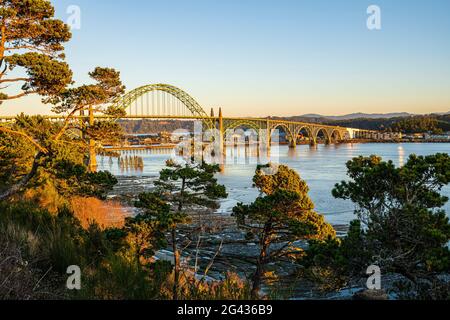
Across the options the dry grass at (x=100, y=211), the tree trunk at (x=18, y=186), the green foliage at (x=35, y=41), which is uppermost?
the green foliage at (x=35, y=41)

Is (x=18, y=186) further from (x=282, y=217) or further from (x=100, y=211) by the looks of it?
(x=100, y=211)

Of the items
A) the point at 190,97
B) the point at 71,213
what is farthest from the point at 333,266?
the point at 190,97

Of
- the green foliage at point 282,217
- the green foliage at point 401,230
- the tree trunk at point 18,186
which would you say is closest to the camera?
the green foliage at point 401,230

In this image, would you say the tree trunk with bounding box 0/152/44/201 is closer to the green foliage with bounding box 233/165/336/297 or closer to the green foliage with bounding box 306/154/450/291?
the green foliage with bounding box 233/165/336/297

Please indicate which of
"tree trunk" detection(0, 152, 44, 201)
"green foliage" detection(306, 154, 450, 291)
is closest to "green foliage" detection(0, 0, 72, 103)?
"tree trunk" detection(0, 152, 44, 201)

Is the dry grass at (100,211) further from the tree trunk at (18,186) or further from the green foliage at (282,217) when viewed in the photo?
the green foliage at (282,217)

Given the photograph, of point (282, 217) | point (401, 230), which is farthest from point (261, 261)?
point (401, 230)

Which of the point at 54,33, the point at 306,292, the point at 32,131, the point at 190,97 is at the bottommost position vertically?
the point at 306,292

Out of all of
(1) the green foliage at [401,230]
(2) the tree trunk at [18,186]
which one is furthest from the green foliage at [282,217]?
(2) the tree trunk at [18,186]

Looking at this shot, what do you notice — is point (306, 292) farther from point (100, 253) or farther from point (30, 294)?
point (30, 294)
